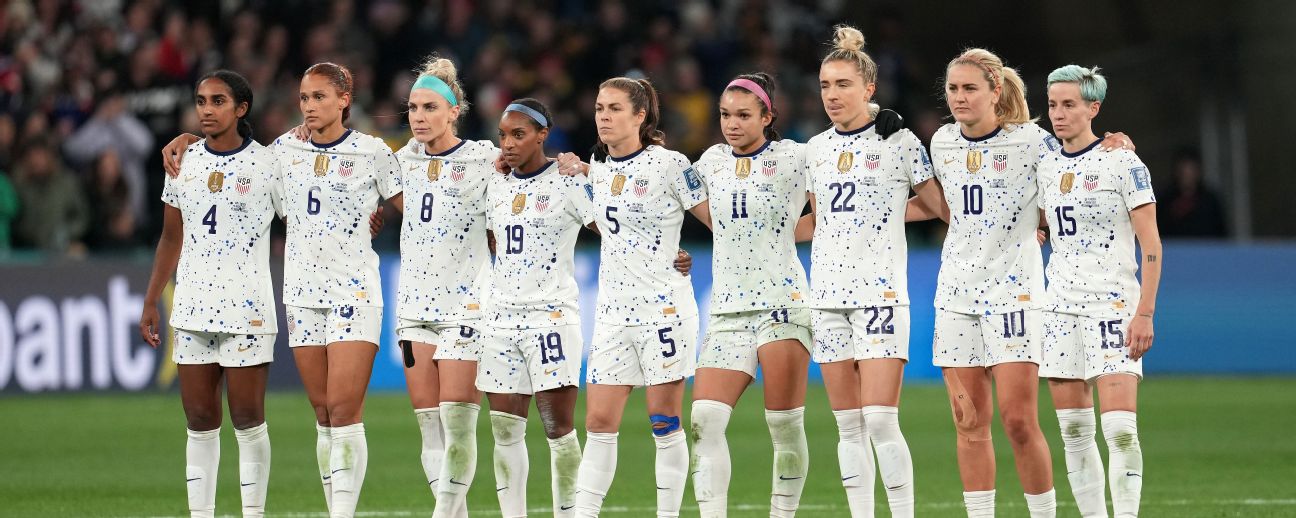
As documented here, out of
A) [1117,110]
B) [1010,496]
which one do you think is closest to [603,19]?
[1117,110]

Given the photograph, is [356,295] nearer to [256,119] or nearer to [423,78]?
[423,78]

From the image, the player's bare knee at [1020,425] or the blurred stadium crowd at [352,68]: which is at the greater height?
the blurred stadium crowd at [352,68]

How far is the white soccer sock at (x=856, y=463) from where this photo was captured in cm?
841

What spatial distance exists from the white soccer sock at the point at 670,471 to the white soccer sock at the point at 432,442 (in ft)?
4.03

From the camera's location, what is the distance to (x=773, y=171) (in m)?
8.68

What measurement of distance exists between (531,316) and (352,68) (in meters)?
12.5

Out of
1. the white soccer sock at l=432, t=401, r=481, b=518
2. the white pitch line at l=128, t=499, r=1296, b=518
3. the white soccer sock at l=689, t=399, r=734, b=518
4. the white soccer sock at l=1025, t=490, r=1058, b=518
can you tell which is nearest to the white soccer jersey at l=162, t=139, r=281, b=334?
the white soccer sock at l=432, t=401, r=481, b=518

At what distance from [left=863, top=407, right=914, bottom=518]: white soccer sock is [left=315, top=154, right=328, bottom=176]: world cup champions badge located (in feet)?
9.81

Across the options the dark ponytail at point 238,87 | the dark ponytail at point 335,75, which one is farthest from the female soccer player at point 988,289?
the dark ponytail at point 238,87

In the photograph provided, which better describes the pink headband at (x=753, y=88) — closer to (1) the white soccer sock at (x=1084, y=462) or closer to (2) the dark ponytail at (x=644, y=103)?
(2) the dark ponytail at (x=644, y=103)

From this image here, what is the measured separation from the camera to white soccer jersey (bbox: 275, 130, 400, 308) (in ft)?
29.6

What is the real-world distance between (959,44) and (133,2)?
10.6 m

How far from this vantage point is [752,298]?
861cm

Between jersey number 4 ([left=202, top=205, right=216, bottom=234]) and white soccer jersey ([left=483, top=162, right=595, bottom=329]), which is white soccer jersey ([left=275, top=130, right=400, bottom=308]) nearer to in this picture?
jersey number 4 ([left=202, top=205, right=216, bottom=234])
